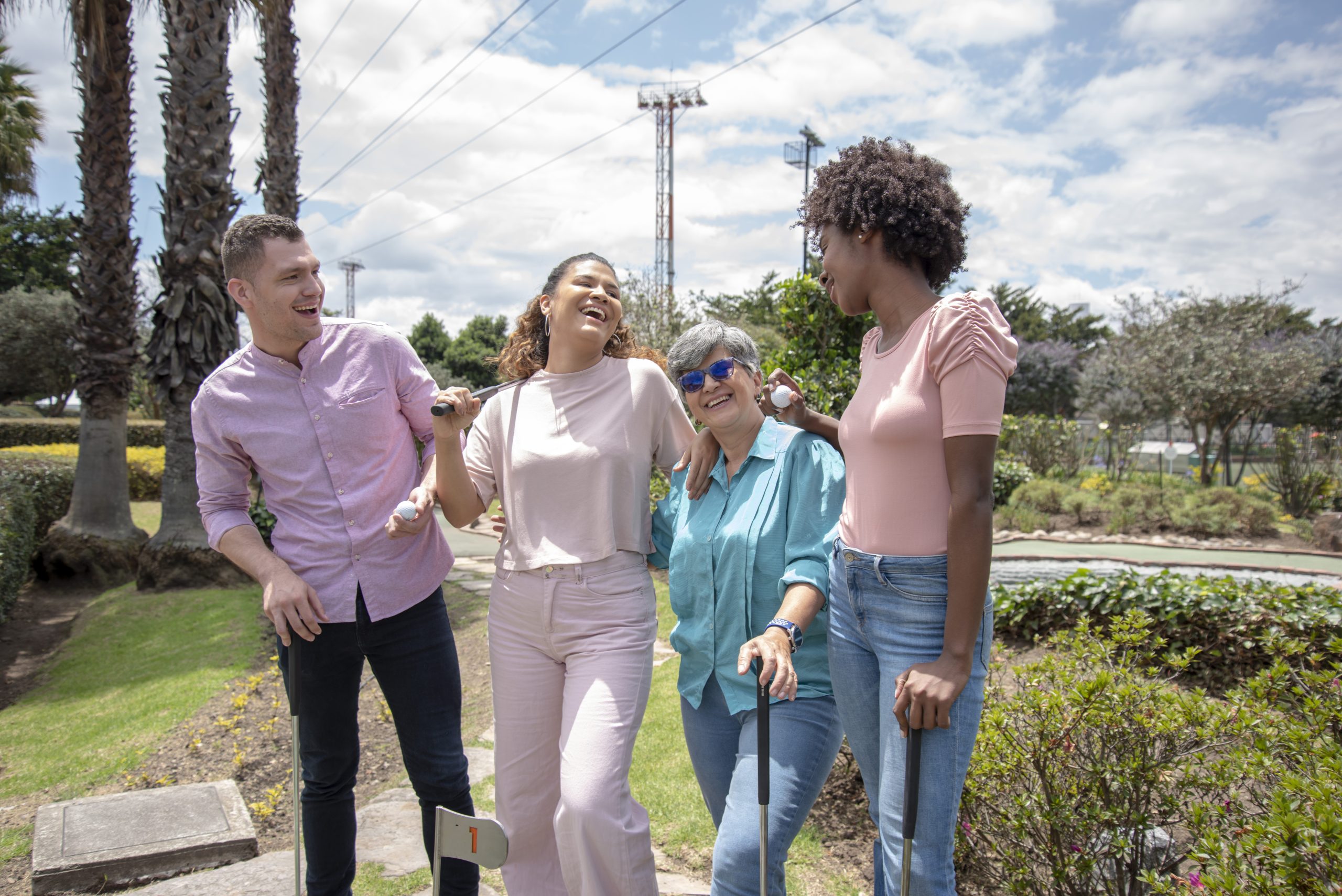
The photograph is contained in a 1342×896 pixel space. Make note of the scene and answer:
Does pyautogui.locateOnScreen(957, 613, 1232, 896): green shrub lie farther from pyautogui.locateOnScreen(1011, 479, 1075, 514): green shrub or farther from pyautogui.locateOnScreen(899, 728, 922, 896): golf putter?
pyautogui.locateOnScreen(1011, 479, 1075, 514): green shrub

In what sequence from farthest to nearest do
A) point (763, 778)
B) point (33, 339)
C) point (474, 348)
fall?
point (474, 348)
point (33, 339)
point (763, 778)

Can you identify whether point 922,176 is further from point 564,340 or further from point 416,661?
point 416,661

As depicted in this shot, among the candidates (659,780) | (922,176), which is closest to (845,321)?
(659,780)

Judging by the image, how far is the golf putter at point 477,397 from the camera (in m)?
2.44

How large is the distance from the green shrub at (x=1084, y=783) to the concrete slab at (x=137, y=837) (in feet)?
9.49

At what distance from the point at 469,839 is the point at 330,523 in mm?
1032

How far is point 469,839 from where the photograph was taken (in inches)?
81.3

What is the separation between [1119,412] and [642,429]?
24.9 m

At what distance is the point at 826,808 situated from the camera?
377cm

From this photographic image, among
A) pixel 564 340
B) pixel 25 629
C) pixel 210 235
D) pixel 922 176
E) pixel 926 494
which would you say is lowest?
pixel 25 629

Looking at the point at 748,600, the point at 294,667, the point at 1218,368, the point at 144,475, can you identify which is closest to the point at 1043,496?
the point at 1218,368

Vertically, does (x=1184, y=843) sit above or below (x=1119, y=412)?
below

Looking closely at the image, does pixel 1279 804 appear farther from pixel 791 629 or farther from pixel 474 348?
pixel 474 348

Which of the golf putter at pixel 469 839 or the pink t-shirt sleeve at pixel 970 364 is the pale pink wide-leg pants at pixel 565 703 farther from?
the pink t-shirt sleeve at pixel 970 364
